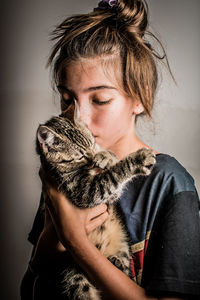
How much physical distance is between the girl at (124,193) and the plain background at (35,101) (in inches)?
3.4

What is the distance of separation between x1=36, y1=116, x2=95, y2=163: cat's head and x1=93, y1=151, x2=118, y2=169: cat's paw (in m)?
0.03

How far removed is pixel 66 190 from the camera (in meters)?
0.74

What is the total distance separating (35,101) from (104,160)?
1.41 feet

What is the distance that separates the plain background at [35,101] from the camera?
84 cm

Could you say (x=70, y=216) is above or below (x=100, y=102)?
below

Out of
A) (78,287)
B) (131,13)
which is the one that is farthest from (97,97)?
(78,287)

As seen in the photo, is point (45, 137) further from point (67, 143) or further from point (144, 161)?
point (144, 161)

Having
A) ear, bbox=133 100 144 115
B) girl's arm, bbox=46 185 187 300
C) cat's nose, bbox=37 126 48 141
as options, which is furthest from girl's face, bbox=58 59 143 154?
girl's arm, bbox=46 185 187 300

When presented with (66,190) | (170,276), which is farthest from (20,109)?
(170,276)

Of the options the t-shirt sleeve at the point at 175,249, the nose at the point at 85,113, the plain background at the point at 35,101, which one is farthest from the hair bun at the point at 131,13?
the t-shirt sleeve at the point at 175,249

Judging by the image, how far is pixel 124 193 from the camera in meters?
0.79

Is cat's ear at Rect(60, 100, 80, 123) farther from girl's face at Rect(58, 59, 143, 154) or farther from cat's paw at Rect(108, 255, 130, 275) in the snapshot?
Result: cat's paw at Rect(108, 255, 130, 275)

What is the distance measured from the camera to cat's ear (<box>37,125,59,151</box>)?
0.71 meters

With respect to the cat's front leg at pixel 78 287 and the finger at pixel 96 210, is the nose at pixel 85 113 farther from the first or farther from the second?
the cat's front leg at pixel 78 287
